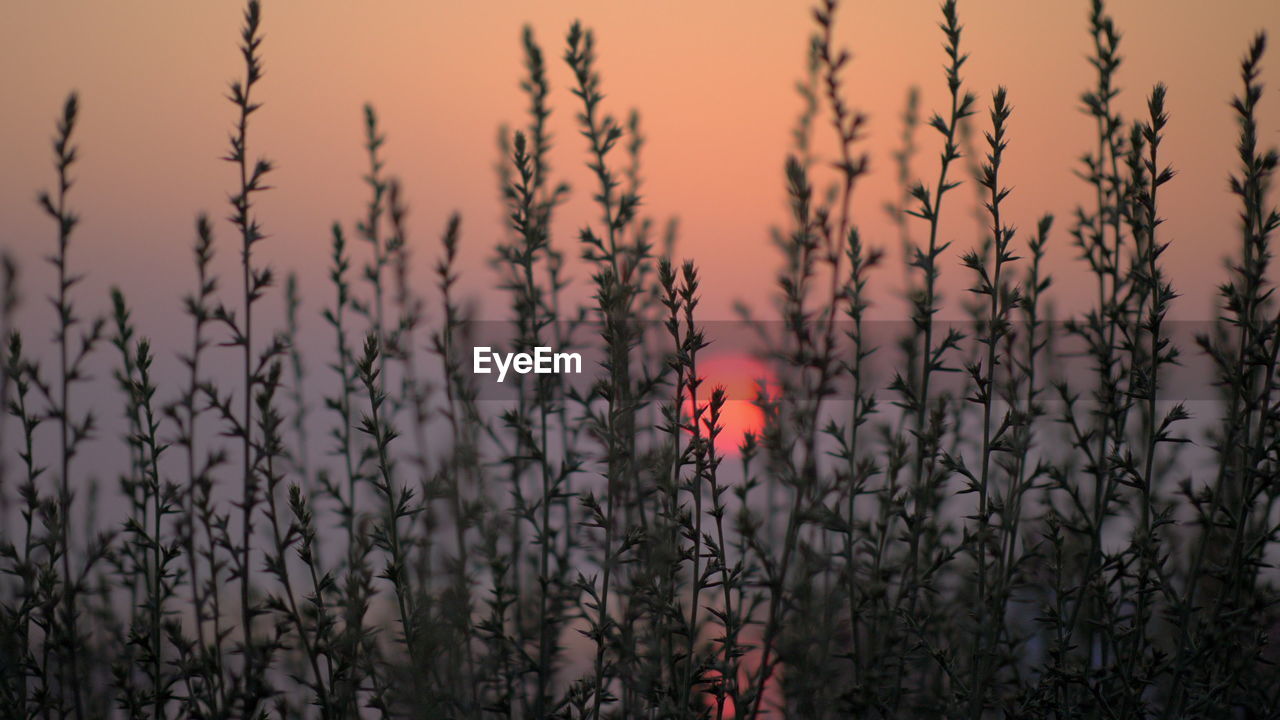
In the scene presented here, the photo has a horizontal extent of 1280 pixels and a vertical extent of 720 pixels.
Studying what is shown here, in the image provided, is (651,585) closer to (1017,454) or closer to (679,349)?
(679,349)

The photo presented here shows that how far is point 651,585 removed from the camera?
3.02 m

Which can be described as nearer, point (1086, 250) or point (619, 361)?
point (619, 361)

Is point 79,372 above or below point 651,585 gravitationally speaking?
above

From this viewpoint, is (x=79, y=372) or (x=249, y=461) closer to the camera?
(x=249, y=461)

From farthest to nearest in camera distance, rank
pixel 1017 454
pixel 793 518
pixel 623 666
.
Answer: pixel 623 666 < pixel 1017 454 < pixel 793 518

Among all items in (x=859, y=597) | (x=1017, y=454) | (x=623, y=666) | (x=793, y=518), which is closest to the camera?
(x=793, y=518)

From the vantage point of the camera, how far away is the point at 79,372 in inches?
153

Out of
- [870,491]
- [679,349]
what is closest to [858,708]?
[870,491]

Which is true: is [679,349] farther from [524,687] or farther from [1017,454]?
[524,687]

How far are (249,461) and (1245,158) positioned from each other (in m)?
3.62

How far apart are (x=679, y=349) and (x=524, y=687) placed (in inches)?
81.2

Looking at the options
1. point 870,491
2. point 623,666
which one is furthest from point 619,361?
point 623,666

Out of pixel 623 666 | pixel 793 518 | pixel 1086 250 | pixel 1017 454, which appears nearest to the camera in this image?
pixel 793 518

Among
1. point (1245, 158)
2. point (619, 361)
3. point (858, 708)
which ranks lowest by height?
point (858, 708)
